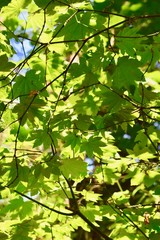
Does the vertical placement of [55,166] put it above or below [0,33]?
below

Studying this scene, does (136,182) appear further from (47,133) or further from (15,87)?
(15,87)

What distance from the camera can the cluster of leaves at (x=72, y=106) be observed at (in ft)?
4.57

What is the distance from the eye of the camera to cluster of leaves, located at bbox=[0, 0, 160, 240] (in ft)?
4.57

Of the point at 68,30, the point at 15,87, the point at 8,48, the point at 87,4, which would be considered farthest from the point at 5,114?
the point at 87,4

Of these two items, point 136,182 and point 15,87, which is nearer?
point 15,87

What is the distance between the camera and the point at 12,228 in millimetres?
1761

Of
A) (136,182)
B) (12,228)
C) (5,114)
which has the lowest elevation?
(12,228)

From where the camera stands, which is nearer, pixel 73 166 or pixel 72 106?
pixel 73 166

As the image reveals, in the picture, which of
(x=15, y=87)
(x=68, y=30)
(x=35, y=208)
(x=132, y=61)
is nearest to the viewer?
(x=132, y=61)

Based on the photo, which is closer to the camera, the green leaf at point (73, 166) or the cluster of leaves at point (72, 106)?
the cluster of leaves at point (72, 106)

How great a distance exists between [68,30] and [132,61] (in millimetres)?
314

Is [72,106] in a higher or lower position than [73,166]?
higher

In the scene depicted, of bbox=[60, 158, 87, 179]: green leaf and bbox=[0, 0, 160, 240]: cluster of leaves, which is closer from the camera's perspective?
bbox=[0, 0, 160, 240]: cluster of leaves

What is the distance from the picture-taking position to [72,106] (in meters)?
1.68
